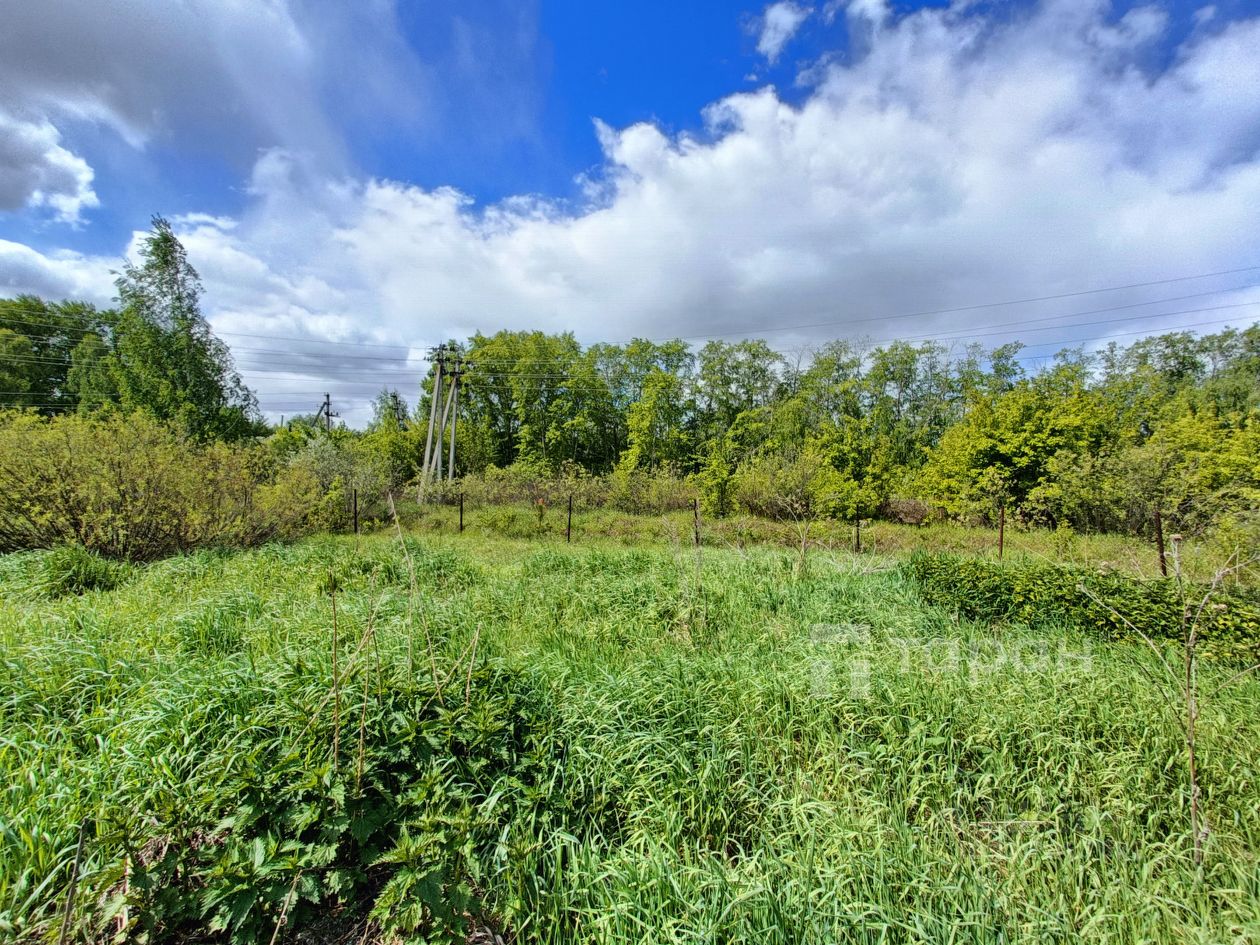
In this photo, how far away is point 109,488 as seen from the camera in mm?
7195

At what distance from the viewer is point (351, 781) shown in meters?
2.07

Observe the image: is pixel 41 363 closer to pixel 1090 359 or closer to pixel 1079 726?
pixel 1079 726

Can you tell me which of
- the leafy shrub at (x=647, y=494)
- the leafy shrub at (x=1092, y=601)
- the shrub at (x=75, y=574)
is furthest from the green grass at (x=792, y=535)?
the shrub at (x=75, y=574)

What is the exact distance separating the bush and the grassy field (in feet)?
14.1

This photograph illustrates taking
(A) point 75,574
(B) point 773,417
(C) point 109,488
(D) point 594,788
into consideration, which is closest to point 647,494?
(B) point 773,417

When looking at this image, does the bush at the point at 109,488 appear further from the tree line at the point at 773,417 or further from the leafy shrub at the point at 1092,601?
the leafy shrub at the point at 1092,601

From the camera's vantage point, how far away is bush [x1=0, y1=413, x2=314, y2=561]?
6.85 metres

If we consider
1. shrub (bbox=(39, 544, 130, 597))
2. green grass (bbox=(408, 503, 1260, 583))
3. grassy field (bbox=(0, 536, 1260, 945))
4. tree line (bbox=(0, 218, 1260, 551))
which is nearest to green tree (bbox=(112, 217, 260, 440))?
tree line (bbox=(0, 218, 1260, 551))

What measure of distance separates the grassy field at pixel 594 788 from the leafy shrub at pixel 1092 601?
0.77 m

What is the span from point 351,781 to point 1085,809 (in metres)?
3.52

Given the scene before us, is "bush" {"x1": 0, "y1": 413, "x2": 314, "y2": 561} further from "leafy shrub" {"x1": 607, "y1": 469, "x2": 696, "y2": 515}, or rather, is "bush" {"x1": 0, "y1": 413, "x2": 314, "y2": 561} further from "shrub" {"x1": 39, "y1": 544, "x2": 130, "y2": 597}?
"leafy shrub" {"x1": 607, "y1": 469, "x2": 696, "y2": 515}

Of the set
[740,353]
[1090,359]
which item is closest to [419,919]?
[740,353]

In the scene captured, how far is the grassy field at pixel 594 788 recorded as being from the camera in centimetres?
174

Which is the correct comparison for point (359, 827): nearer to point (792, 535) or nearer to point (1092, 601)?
point (1092, 601)
